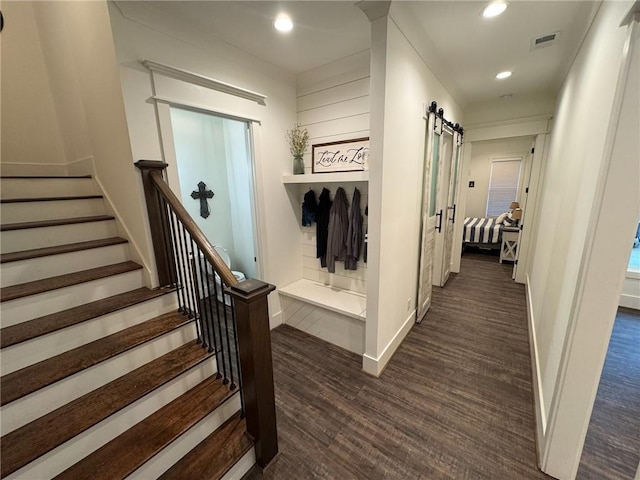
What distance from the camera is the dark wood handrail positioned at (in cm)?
132

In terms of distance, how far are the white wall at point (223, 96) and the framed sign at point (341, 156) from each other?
34cm

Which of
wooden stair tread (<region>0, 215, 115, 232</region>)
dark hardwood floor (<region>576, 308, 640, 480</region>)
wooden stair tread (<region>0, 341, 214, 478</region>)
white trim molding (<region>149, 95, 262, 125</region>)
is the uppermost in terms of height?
white trim molding (<region>149, 95, 262, 125</region>)

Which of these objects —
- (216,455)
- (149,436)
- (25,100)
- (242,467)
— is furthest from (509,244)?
(25,100)

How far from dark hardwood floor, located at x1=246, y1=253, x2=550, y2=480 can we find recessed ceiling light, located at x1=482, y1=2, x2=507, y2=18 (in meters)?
2.77

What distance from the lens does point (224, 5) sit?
171 centimetres

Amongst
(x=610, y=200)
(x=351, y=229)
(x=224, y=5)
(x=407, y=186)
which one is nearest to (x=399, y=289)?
(x=351, y=229)

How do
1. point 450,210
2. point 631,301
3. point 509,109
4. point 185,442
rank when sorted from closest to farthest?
point 185,442, point 631,301, point 509,109, point 450,210

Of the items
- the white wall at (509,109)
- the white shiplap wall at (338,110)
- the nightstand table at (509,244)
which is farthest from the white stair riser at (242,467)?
the nightstand table at (509,244)

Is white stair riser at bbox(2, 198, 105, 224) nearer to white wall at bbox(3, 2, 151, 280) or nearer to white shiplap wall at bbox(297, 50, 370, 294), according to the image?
white wall at bbox(3, 2, 151, 280)

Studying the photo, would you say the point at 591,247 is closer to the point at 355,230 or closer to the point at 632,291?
the point at 355,230

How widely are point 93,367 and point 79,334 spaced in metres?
0.27

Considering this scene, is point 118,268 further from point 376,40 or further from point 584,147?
point 584,147

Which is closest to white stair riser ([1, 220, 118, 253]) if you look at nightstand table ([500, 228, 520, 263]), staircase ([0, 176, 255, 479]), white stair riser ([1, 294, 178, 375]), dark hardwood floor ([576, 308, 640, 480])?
staircase ([0, 176, 255, 479])

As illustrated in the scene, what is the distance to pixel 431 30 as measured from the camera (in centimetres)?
199
